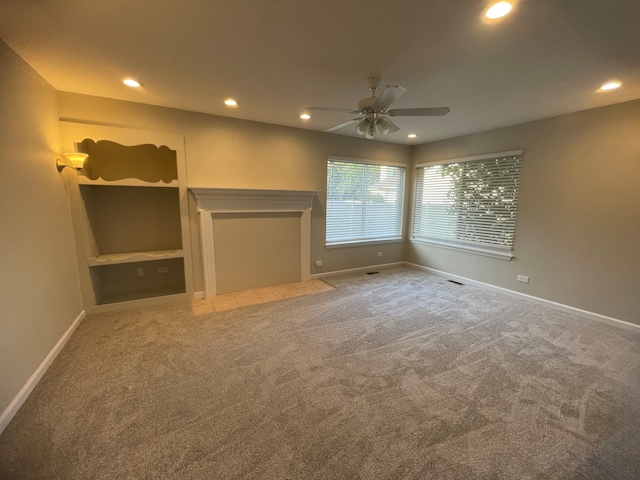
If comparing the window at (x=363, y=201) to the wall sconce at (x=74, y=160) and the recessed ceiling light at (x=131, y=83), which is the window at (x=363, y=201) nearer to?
the recessed ceiling light at (x=131, y=83)

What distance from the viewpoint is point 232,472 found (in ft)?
4.70

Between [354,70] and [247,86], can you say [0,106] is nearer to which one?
[247,86]

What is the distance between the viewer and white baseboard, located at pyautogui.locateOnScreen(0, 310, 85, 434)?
1.71m

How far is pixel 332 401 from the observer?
1.94 meters

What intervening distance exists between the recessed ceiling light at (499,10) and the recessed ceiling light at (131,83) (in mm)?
3070

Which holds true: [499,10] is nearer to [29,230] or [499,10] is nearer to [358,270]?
[29,230]

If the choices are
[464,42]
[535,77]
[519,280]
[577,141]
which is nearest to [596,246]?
[519,280]

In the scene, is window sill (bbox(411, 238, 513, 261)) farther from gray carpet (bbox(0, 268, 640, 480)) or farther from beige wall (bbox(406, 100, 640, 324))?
gray carpet (bbox(0, 268, 640, 480))

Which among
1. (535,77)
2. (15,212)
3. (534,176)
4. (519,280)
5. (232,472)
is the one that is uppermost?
(535,77)

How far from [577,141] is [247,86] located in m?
4.07

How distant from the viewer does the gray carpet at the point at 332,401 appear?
1.49m

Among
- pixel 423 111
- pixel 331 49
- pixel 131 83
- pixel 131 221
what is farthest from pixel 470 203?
pixel 131 221

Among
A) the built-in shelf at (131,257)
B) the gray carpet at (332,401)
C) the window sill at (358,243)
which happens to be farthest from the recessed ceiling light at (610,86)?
the built-in shelf at (131,257)

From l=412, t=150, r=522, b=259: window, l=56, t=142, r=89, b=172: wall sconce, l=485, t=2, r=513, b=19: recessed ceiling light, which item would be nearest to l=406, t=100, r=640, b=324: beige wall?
l=412, t=150, r=522, b=259: window
